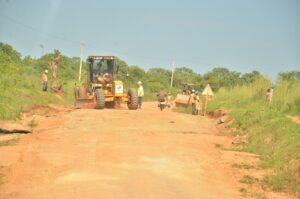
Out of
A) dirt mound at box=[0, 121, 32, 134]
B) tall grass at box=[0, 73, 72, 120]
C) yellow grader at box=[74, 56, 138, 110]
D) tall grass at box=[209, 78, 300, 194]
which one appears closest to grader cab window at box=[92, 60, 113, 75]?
yellow grader at box=[74, 56, 138, 110]

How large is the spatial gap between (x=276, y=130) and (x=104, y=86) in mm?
11691

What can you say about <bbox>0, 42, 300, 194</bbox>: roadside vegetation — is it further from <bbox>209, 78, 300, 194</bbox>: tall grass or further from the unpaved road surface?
the unpaved road surface

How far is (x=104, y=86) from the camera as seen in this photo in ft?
82.4

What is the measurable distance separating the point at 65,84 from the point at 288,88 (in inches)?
798

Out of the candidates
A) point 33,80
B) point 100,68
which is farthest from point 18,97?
point 33,80

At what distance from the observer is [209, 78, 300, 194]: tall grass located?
10795mm

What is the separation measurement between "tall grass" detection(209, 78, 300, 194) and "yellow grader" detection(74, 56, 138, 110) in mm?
6064

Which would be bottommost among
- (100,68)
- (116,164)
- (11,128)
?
(116,164)

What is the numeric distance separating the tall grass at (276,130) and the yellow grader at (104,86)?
606 centimetres

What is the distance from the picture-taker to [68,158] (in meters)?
10.7

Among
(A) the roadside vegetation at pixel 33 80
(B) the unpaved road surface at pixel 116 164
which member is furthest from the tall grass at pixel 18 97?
(B) the unpaved road surface at pixel 116 164

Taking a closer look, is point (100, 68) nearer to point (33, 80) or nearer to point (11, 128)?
point (33, 80)

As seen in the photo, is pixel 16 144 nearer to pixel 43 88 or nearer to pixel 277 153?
pixel 277 153

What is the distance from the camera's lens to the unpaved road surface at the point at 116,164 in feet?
26.8
